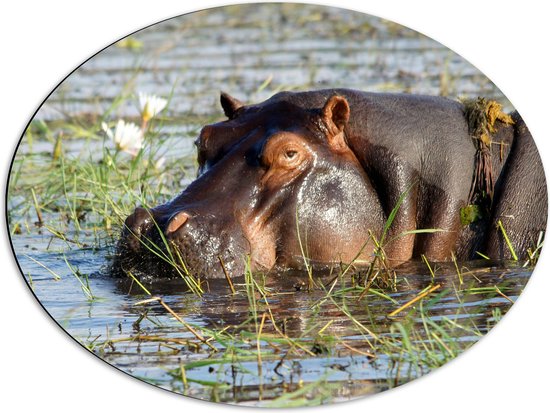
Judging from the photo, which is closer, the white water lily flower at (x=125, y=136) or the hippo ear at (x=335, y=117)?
the hippo ear at (x=335, y=117)

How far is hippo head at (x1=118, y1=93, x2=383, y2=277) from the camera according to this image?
6.32 metres

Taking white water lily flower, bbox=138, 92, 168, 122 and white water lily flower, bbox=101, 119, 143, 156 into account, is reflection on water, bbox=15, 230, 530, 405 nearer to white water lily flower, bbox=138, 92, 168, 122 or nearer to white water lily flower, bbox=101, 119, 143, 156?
white water lily flower, bbox=101, 119, 143, 156

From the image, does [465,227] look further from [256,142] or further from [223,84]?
[223,84]

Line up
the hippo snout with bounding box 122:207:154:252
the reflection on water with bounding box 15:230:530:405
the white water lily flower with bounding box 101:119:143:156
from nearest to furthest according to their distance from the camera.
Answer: the reflection on water with bounding box 15:230:530:405 < the hippo snout with bounding box 122:207:154:252 < the white water lily flower with bounding box 101:119:143:156

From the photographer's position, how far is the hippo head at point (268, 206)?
249 inches

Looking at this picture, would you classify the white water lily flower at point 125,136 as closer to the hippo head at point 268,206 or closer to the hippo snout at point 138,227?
the hippo head at point 268,206

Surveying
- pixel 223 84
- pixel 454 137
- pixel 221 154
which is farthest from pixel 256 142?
pixel 223 84

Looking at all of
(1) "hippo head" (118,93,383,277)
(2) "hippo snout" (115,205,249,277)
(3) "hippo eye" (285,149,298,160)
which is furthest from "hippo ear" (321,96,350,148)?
(2) "hippo snout" (115,205,249,277)

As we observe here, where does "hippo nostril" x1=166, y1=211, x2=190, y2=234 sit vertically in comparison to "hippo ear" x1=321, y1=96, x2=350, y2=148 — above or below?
below

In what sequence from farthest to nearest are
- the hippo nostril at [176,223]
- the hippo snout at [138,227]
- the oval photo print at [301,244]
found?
the hippo snout at [138,227] < the hippo nostril at [176,223] < the oval photo print at [301,244]

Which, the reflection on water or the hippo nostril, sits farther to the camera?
the hippo nostril

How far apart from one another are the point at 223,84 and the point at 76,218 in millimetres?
3301

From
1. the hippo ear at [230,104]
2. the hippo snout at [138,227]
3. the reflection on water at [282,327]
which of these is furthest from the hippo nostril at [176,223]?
the hippo ear at [230,104]

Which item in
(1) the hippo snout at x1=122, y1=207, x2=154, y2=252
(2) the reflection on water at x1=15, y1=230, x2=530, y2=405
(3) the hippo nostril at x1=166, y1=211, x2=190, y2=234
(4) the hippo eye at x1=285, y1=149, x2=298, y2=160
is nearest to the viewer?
(2) the reflection on water at x1=15, y1=230, x2=530, y2=405
